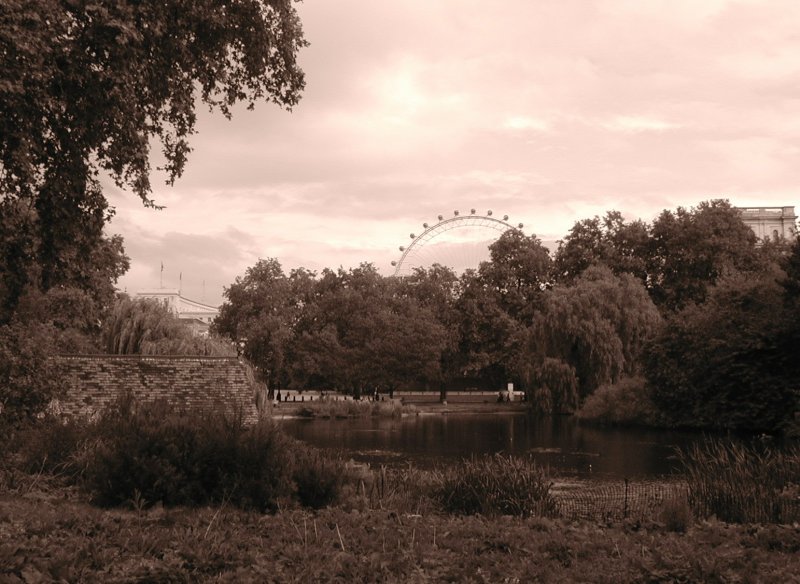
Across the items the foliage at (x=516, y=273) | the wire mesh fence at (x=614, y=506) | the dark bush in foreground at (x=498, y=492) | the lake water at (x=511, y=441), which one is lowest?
the lake water at (x=511, y=441)

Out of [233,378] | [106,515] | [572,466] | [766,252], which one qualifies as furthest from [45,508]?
[766,252]

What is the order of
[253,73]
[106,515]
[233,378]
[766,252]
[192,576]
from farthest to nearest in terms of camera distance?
[766,252] < [233,378] < [253,73] < [106,515] < [192,576]

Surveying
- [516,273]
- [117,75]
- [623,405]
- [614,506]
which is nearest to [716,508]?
[614,506]

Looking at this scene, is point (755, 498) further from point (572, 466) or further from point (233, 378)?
point (233, 378)

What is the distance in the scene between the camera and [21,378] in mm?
19484

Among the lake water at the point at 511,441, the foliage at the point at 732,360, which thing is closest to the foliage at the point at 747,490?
the lake water at the point at 511,441

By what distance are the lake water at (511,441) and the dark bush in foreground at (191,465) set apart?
52.2ft

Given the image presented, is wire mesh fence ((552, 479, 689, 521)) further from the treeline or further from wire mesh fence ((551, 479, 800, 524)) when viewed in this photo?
the treeline

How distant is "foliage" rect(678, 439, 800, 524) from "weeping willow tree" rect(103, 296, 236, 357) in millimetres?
35126

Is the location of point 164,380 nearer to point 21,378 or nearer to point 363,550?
point 21,378

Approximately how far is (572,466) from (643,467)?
7.94 feet

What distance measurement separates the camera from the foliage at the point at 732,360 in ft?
145

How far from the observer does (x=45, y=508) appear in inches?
444

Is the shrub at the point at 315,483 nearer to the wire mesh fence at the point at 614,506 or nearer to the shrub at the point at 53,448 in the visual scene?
the wire mesh fence at the point at 614,506
